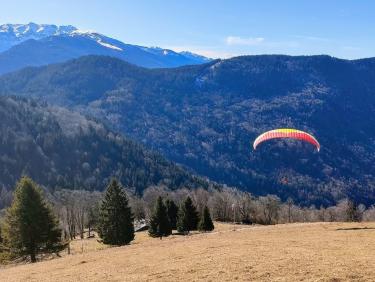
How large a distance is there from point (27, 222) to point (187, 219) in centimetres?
4545

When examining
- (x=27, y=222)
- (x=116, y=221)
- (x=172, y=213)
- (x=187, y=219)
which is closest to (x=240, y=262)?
(x=27, y=222)

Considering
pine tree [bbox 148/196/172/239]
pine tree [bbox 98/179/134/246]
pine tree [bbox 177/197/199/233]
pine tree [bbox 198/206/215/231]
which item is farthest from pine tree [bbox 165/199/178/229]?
pine tree [bbox 98/179/134/246]

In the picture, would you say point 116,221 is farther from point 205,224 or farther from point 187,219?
point 205,224

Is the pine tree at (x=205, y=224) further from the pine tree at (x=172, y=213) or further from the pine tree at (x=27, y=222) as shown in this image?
the pine tree at (x=27, y=222)

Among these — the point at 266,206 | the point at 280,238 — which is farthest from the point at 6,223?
the point at 266,206

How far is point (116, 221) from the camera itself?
83188 millimetres

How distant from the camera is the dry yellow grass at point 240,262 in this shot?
3500 centimetres

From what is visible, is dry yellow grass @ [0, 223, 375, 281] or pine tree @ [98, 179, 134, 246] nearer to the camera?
dry yellow grass @ [0, 223, 375, 281]

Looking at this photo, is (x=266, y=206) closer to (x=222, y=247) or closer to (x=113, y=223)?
(x=113, y=223)

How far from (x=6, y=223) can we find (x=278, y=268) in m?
46.8

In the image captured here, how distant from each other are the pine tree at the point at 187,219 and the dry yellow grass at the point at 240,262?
48597mm

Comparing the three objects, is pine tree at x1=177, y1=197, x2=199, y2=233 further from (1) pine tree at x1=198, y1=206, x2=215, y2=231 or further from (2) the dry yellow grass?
(2) the dry yellow grass

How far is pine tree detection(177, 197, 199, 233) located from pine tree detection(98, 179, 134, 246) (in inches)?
931

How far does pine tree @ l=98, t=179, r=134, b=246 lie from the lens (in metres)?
82.9
